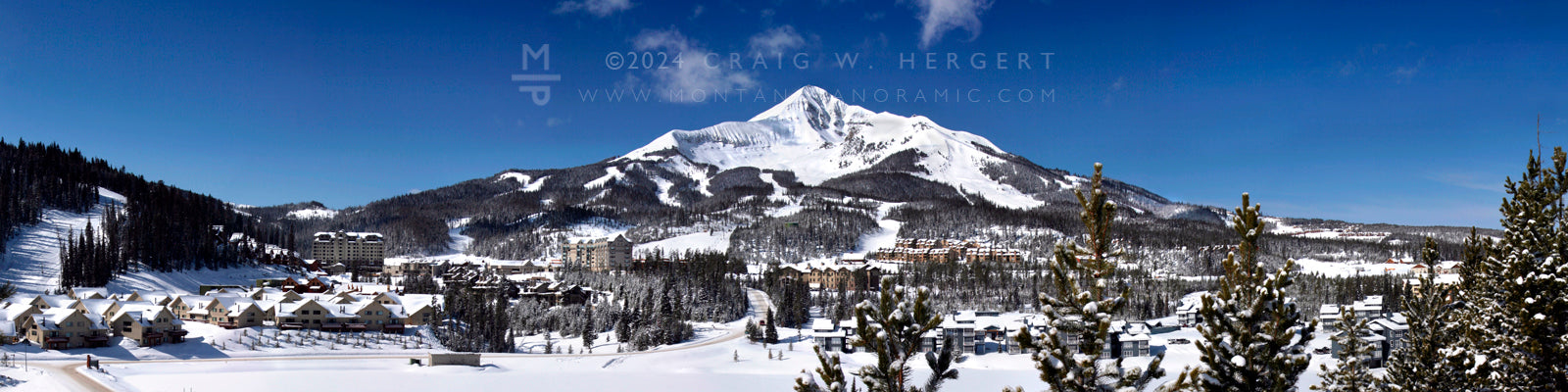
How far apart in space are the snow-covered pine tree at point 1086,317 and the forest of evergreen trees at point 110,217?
81.8 metres

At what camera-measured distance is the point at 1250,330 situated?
11383 millimetres

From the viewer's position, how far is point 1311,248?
183375 millimetres

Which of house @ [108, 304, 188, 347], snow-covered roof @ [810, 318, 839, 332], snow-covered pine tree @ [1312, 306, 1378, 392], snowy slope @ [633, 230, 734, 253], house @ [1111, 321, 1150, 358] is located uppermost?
snowy slope @ [633, 230, 734, 253]

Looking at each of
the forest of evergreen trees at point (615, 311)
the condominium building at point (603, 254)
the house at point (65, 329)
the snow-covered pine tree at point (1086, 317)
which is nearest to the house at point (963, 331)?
the forest of evergreen trees at point (615, 311)

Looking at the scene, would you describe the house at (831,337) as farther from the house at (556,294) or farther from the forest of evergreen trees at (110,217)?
the forest of evergreen trees at (110,217)

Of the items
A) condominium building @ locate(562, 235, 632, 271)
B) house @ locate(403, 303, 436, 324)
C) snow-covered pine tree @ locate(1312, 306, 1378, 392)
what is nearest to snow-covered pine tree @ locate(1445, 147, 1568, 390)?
snow-covered pine tree @ locate(1312, 306, 1378, 392)

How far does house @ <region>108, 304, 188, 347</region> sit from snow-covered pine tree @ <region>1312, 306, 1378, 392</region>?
5267cm

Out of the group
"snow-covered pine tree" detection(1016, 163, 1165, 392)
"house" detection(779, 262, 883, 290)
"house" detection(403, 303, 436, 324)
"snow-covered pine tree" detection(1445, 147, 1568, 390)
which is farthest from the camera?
"house" detection(779, 262, 883, 290)

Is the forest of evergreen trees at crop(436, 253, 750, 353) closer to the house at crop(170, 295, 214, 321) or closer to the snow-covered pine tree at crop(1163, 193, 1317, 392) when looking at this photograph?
the house at crop(170, 295, 214, 321)

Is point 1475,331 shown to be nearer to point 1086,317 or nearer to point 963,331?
point 1086,317

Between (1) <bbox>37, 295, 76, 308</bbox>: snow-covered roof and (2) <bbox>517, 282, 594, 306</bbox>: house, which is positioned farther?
(2) <bbox>517, 282, 594, 306</bbox>: house

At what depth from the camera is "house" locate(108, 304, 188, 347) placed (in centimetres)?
4591

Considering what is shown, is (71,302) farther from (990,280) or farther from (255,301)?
(990,280)

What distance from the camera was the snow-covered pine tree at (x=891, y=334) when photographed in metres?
10.6
